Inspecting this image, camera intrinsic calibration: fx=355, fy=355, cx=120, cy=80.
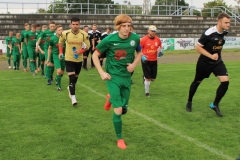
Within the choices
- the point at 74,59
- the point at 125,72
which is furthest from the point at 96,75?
the point at 125,72

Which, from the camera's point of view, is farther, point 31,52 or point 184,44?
point 184,44

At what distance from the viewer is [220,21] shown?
23.6 ft

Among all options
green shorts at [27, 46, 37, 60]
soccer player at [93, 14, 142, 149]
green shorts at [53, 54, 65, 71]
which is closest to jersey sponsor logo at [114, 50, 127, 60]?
soccer player at [93, 14, 142, 149]

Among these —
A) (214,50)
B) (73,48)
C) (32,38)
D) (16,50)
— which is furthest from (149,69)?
(16,50)

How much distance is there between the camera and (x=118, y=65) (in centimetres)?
568

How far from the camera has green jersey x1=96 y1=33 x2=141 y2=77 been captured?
5562 mm

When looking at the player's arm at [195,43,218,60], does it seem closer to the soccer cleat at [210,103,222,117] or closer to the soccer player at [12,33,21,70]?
the soccer cleat at [210,103,222,117]

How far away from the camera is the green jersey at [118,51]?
18.2 ft

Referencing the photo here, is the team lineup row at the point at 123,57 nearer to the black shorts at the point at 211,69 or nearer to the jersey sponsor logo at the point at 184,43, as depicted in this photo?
the black shorts at the point at 211,69

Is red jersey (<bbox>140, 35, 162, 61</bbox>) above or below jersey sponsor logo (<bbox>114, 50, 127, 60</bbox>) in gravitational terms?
above

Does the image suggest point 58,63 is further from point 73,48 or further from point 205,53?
point 205,53

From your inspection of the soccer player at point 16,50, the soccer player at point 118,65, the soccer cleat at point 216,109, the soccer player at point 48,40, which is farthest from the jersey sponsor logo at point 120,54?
the soccer player at point 16,50

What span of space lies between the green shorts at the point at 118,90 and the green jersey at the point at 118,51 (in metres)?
0.10

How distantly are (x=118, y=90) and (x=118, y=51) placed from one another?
0.62 metres
